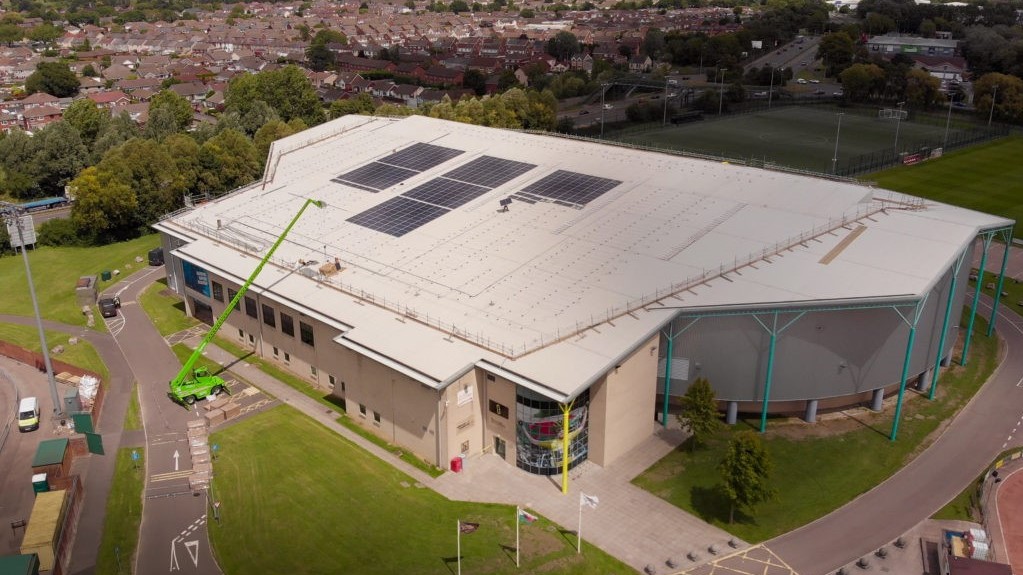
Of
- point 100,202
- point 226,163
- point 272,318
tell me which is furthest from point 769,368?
point 226,163

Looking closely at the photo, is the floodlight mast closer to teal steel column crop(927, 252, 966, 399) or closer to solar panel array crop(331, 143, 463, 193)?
solar panel array crop(331, 143, 463, 193)

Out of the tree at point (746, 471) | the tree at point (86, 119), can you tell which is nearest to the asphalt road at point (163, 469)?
the tree at point (746, 471)

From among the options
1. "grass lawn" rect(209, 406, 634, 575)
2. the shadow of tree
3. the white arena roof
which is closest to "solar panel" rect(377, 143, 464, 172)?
the white arena roof

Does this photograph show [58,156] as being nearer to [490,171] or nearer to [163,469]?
[490,171]

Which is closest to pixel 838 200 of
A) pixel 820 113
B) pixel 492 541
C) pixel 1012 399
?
pixel 1012 399

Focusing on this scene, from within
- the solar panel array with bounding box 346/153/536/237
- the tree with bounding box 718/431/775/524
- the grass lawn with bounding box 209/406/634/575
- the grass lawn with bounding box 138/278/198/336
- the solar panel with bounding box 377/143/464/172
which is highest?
the solar panel with bounding box 377/143/464/172

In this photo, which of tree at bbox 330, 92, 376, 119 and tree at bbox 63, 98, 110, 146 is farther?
tree at bbox 330, 92, 376, 119

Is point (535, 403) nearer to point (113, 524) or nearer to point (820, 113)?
point (113, 524)
